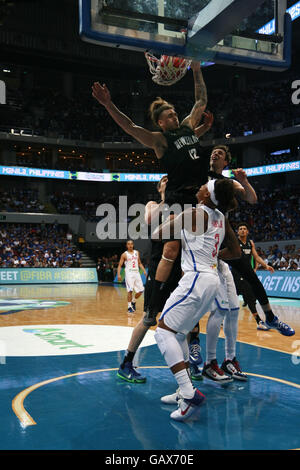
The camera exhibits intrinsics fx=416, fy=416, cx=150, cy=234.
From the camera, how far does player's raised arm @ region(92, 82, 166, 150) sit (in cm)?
401

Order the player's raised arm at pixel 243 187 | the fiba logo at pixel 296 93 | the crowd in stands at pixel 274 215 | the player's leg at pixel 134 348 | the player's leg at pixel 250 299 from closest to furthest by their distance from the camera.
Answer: the player's leg at pixel 134 348, the player's raised arm at pixel 243 187, the player's leg at pixel 250 299, the crowd in stands at pixel 274 215, the fiba logo at pixel 296 93

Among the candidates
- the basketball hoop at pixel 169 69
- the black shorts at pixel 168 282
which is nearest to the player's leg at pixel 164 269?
the black shorts at pixel 168 282

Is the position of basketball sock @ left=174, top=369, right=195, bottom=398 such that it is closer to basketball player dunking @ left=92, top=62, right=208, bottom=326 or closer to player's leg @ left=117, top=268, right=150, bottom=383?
basketball player dunking @ left=92, top=62, right=208, bottom=326

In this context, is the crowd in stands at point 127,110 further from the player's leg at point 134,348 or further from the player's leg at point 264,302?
the player's leg at point 134,348

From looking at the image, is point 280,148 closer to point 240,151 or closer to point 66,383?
point 240,151

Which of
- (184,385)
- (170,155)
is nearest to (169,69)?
(170,155)

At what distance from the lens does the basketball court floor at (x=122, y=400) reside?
9.31 ft

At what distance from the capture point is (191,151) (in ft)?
13.6

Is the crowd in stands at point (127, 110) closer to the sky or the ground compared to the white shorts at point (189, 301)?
closer to the sky

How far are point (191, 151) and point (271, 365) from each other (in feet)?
9.24

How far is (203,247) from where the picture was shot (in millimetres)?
3559

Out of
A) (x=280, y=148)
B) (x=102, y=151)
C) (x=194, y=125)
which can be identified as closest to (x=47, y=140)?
(x=102, y=151)

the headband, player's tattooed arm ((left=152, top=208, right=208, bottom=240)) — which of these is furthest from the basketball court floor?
the headband

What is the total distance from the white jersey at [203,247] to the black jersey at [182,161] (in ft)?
2.10
